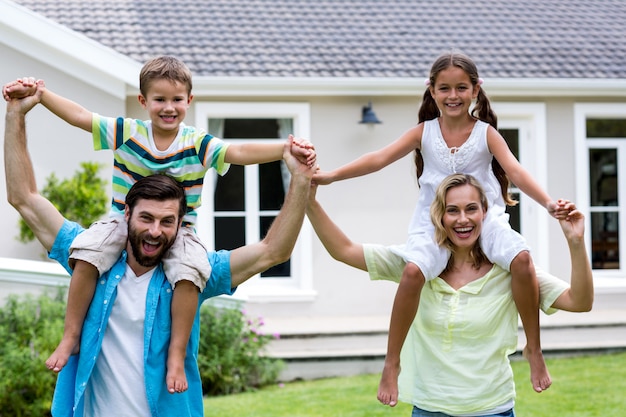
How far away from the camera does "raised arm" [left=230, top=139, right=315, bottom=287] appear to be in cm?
368

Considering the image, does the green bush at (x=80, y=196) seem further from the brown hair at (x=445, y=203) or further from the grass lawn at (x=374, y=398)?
the brown hair at (x=445, y=203)

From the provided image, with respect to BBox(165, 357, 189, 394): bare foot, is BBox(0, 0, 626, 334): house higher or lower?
higher

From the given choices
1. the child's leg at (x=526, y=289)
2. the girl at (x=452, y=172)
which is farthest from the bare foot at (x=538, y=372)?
the child's leg at (x=526, y=289)

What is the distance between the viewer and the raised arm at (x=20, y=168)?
3.63m

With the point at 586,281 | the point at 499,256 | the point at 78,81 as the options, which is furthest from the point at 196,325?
the point at 78,81

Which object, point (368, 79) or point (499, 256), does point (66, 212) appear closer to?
point (368, 79)

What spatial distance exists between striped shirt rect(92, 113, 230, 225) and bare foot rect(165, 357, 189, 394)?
0.61 m

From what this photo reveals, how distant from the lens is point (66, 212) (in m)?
10.1

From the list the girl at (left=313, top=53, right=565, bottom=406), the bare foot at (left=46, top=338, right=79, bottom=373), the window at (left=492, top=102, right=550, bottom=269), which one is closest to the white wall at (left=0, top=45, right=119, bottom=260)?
the window at (left=492, top=102, right=550, bottom=269)

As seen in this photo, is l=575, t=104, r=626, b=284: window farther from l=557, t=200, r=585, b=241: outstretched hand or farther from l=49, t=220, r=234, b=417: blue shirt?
l=49, t=220, r=234, b=417: blue shirt

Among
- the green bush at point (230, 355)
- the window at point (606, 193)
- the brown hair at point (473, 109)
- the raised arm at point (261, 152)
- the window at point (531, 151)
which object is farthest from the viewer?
the window at point (606, 193)

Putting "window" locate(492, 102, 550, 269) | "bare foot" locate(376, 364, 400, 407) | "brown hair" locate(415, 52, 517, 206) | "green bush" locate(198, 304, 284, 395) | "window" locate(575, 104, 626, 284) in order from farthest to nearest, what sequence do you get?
"window" locate(575, 104, 626, 284) → "window" locate(492, 102, 550, 269) → "green bush" locate(198, 304, 284, 395) → "brown hair" locate(415, 52, 517, 206) → "bare foot" locate(376, 364, 400, 407)

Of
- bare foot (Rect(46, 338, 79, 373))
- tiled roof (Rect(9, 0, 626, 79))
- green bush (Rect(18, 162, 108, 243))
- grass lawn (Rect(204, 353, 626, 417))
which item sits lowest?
grass lawn (Rect(204, 353, 626, 417))

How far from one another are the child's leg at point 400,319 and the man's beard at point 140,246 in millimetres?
923
